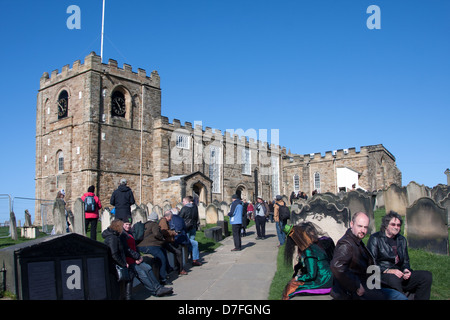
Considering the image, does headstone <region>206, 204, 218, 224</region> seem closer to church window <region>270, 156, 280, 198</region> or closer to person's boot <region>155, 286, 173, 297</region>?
person's boot <region>155, 286, 173, 297</region>

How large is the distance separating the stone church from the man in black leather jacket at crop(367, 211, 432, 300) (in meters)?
24.3

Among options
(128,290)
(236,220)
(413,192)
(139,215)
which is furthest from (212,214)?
(128,290)

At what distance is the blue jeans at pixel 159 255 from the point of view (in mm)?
8180

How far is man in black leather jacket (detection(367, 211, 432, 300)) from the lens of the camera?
5074 mm

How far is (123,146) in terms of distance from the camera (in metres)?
29.8

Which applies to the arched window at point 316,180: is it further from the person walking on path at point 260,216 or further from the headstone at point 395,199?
the person walking on path at point 260,216

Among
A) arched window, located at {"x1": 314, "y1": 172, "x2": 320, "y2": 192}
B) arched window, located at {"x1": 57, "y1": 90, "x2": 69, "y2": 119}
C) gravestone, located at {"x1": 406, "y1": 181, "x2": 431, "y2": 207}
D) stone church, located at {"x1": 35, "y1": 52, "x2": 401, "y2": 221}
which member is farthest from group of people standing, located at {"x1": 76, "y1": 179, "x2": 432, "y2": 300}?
arched window, located at {"x1": 314, "y1": 172, "x2": 320, "y2": 192}

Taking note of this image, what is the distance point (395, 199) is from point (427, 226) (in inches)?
271

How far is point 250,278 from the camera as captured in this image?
8.20m

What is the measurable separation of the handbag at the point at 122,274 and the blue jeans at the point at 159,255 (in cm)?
171

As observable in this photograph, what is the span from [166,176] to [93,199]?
20.5 meters

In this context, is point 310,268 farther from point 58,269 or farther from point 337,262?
point 58,269
